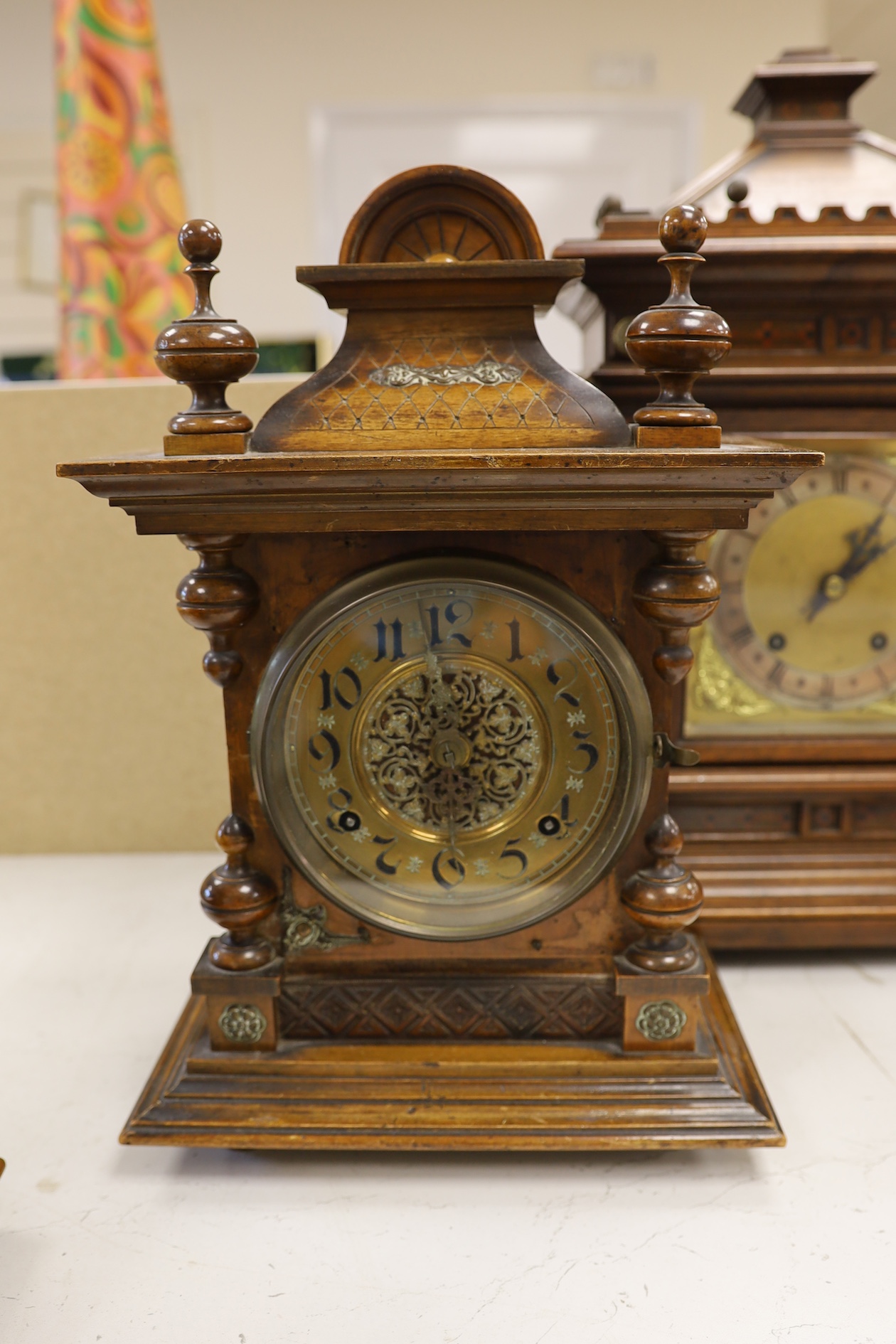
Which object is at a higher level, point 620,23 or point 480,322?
point 620,23

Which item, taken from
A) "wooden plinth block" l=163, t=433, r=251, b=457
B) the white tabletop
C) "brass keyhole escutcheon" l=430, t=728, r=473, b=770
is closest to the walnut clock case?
the white tabletop

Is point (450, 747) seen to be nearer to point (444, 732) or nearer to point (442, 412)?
point (444, 732)

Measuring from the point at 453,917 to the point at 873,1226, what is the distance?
428 mm

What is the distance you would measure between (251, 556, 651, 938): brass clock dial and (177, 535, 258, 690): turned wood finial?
0.05 m

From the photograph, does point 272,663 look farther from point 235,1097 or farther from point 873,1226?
point 873,1226

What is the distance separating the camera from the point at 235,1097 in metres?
1.00

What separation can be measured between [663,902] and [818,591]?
20.2 inches

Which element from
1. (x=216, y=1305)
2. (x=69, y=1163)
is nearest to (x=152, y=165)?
(x=69, y=1163)

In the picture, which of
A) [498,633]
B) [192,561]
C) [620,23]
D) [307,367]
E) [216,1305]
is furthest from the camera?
[620,23]

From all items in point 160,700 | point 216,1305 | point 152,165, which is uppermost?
point 152,165

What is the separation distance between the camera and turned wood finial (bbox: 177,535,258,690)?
97cm

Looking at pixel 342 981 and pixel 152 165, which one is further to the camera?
pixel 152 165

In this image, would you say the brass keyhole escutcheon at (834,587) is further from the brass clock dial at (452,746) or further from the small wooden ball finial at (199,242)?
the small wooden ball finial at (199,242)

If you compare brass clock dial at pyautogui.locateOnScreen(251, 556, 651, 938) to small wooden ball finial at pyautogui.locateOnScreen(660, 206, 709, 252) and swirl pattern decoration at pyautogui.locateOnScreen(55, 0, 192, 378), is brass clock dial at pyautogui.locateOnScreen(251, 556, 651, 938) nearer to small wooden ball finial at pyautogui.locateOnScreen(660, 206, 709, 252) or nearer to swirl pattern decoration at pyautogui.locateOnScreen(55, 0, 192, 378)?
small wooden ball finial at pyautogui.locateOnScreen(660, 206, 709, 252)
